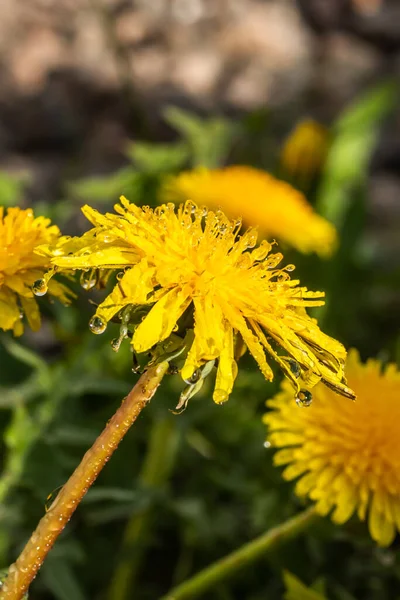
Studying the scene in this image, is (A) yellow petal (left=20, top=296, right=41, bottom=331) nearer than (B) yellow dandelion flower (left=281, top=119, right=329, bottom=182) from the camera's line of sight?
Yes

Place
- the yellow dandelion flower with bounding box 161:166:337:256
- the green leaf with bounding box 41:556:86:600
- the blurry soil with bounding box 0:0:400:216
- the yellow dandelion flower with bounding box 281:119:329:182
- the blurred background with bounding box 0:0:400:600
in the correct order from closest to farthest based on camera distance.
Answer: the green leaf with bounding box 41:556:86:600 → the blurred background with bounding box 0:0:400:600 → the yellow dandelion flower with bounding box 161:166:337:256 → the yellow dandelion flower with bounding box 281:119:329:182 → the blurry soil with bounding box 0:0:400:216

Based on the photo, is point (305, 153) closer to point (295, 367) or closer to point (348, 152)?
point (348, 152)

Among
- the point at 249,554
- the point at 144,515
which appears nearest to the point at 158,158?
the point at 144,515

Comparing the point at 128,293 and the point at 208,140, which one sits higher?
the point at 208,140

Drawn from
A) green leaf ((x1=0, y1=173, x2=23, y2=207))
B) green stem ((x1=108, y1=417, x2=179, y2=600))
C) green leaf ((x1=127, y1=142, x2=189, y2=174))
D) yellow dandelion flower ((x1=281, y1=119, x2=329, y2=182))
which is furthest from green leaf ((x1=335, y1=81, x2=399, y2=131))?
green stem ((x1=108, y1=417, x2=179, y2=600))

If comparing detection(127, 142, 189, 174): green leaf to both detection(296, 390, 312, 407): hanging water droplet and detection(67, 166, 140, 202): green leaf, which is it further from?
detection(296, 390, 312, 407): hanging water droplet

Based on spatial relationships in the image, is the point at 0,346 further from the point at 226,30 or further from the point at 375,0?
the point at 375,0
